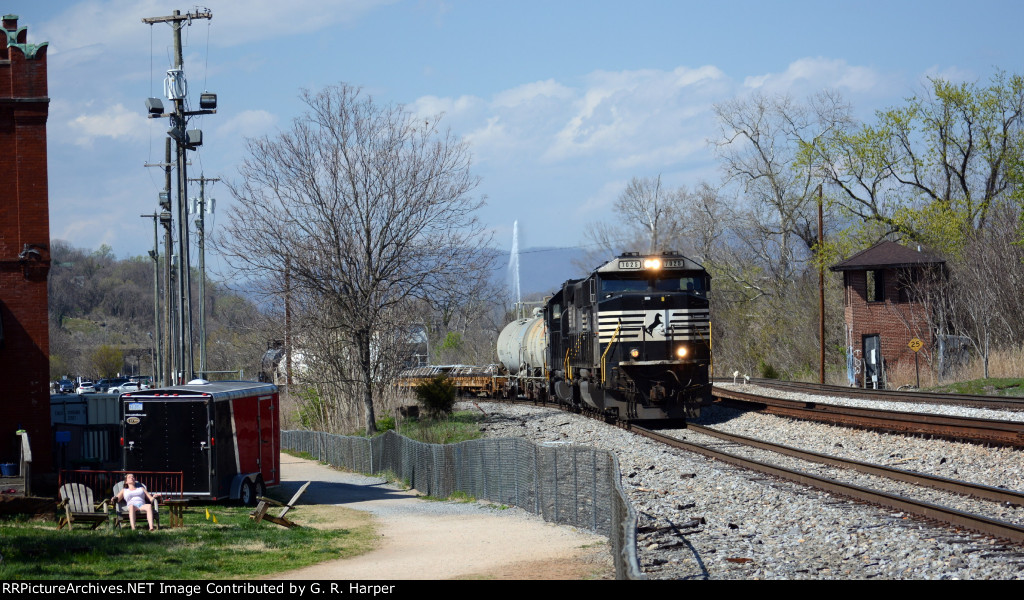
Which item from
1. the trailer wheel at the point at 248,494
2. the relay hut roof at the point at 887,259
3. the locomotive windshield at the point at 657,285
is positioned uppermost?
the relay hut roof at the point at 887,259

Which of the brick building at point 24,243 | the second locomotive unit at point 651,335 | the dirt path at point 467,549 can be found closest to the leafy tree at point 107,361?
the brick building at point 24,243

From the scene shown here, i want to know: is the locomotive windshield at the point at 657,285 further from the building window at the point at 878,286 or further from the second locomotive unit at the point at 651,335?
the building window at the point at 878,286

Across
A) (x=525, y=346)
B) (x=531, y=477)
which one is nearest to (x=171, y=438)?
(x=531, y=477)

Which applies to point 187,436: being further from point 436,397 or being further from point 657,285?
point 436,397

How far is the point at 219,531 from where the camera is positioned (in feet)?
51.5

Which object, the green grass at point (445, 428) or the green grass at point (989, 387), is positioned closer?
the green grass at point (445, 428)

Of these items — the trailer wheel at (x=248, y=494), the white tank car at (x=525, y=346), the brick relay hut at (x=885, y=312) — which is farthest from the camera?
the brick relay hut at (x=885, y=312)

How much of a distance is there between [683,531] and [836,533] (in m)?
1.78

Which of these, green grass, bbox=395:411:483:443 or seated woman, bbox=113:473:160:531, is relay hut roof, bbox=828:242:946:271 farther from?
seated woman, bbox=113:473:160:531

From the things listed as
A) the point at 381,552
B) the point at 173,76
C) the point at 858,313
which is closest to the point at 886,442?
the point at 381,552

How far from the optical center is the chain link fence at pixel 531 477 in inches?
438

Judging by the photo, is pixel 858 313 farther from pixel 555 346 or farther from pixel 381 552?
pixel 381 552

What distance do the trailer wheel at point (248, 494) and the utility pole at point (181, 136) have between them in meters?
7.92

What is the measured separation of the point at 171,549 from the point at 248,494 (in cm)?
671
